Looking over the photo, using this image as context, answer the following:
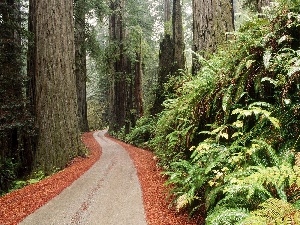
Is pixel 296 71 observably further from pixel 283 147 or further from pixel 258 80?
pixel 283 147

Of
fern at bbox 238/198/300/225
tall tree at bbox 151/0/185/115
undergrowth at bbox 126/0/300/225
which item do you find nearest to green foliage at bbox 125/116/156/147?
tall tree at bbox 151/0/185/115

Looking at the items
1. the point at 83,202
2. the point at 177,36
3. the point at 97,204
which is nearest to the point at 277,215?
the point at 97,204

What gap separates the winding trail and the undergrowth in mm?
844

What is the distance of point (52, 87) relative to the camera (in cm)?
1020

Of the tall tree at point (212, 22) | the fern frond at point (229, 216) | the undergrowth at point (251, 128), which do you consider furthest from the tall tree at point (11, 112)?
the fern frond at point (229, 216)

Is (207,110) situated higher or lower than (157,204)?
higher

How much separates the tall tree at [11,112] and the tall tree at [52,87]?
1.72 feet

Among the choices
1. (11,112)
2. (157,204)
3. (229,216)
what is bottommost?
(157,204)

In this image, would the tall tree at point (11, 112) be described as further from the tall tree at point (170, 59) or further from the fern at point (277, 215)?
the fern at point (277, 215)

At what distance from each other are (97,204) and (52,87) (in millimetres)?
5753

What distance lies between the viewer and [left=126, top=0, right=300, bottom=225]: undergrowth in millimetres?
3107

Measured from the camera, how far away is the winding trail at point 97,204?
15.8ft

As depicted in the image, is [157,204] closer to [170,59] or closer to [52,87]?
[52,87]

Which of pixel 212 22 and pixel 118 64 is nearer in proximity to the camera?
pixel 212 22
